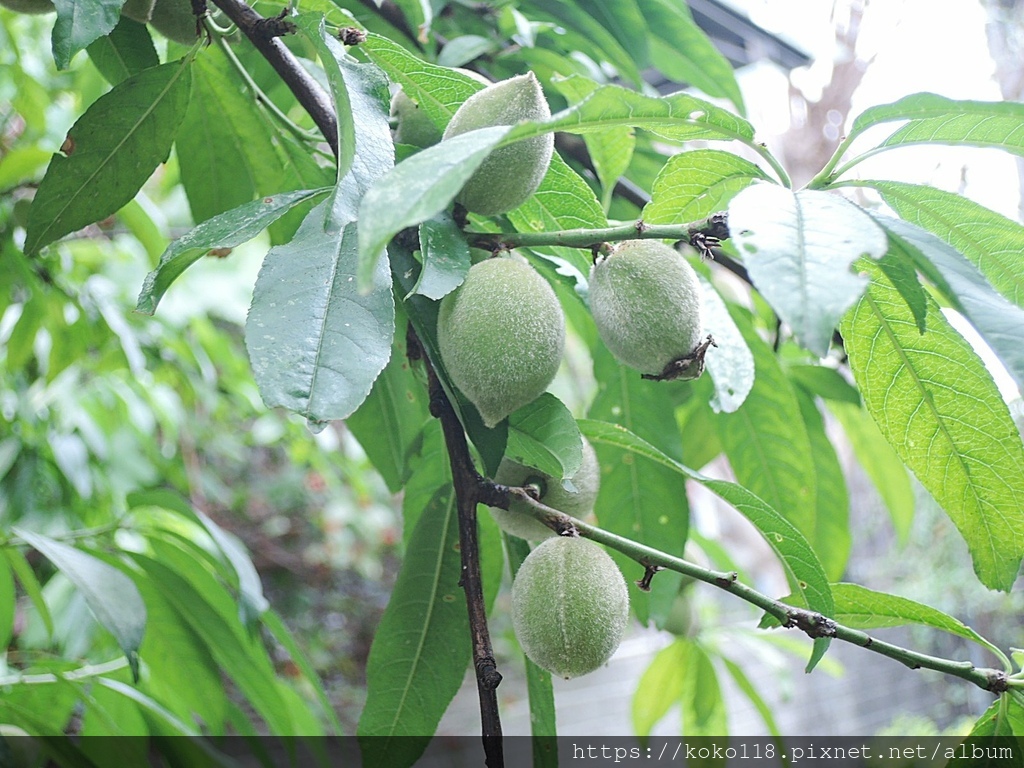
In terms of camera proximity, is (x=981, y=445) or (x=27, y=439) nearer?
(x=981, y=445)

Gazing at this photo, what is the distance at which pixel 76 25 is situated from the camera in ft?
1.51

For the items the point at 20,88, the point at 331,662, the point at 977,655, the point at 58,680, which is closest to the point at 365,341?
the point at 58,680

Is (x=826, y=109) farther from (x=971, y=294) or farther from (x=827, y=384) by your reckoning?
(x=971, y=294)

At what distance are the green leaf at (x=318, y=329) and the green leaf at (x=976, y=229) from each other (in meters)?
0.28

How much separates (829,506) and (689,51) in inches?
21.9

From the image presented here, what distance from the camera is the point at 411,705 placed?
0.66 meters

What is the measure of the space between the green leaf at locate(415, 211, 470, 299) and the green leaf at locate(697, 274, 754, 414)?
0.57 feet

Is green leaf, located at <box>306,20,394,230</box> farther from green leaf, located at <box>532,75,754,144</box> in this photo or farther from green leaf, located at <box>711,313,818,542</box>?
green leaf, located at <box>711,313,818,542</box>

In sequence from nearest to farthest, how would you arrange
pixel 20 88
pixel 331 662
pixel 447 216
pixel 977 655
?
1. pixel 447 216
2. pixel 20 88
3. pixel 331 662
4. pixel 977 655

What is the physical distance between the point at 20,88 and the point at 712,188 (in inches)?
41.2

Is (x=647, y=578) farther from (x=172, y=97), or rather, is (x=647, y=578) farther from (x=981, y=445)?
(x=172, y=97)

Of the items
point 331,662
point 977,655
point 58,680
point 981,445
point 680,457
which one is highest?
point 981,445

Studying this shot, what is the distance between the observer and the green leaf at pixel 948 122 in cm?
45

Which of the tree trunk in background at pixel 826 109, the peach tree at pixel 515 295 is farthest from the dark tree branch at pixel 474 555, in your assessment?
the tree trunk in background at pixel 826 109
